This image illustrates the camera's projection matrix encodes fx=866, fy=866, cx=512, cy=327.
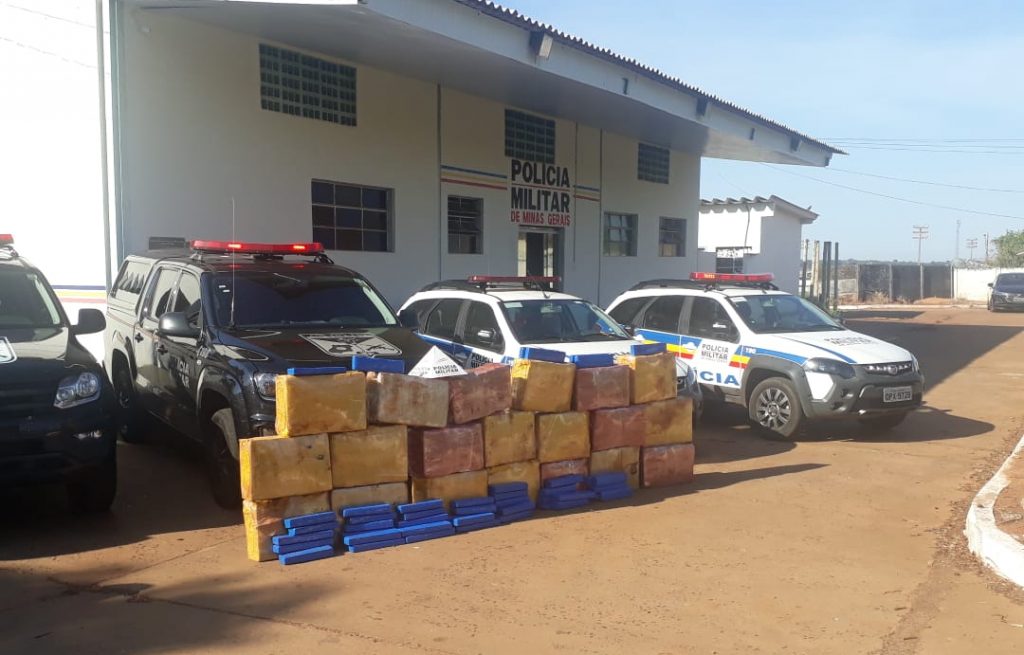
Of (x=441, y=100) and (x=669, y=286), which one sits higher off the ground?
(x=441, y=100)

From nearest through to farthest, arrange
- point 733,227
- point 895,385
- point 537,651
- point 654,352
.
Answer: point 537,651, point 654,352, point 895,385, point 733,227

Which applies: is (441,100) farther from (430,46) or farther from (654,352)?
(654,352)

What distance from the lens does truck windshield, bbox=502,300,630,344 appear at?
342 inches

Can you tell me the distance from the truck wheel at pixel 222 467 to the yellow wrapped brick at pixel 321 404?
916 mm

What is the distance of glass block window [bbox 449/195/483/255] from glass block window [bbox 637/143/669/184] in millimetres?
5847

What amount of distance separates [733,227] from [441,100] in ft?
61.2

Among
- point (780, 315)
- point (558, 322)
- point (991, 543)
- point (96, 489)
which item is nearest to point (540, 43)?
point (558, 322)

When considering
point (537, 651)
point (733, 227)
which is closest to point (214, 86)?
point (537, 651)

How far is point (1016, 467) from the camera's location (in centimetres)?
761

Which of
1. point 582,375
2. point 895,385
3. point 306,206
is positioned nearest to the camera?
point 582,375

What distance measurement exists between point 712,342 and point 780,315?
3.07 ft

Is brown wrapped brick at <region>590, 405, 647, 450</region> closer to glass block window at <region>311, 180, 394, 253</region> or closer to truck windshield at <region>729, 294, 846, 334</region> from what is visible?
truck windshield at <region>729, 294, 846, 334</region>

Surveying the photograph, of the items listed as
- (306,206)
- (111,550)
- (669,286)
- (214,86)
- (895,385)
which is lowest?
(111,550)

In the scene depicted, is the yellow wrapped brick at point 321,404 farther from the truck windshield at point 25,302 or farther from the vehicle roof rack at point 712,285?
the vehicle roof rack at point 712,285
